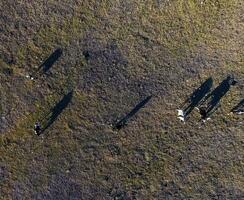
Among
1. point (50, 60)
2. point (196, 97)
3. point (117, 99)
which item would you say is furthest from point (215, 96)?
point (50, 60)

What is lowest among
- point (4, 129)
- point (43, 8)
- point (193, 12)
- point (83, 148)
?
point (4, 129)

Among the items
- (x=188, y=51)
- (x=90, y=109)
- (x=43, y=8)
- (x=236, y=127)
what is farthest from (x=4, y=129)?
(x=236, y=127)

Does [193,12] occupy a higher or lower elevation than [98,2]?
higher

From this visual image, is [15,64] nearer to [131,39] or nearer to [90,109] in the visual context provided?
[90,109]

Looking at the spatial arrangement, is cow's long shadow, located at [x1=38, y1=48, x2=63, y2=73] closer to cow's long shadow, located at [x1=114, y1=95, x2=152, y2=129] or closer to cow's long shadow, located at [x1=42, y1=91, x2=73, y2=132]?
cow's long shadow, located at [x1=42, y1=91, x2=73, y2=132]

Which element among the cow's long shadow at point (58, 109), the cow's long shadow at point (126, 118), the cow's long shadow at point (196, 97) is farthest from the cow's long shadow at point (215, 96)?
the cow's long shadow at point (58, 109)

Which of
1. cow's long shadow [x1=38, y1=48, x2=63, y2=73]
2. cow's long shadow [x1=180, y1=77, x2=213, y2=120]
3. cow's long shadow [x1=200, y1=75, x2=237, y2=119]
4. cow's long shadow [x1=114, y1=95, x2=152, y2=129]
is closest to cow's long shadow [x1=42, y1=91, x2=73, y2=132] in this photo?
cow's long shadow [x1=38, y1=48, x2=63, y2=73]

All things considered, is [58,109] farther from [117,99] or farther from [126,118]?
[126,118]
